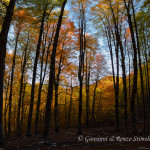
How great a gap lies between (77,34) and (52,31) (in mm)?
2566

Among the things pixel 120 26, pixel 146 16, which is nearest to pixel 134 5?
pixel 146 16

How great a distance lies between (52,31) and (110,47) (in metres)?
5.96

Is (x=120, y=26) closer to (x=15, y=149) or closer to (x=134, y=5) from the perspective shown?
(x=134, y=5)

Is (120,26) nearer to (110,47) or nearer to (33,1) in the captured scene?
(110,47)

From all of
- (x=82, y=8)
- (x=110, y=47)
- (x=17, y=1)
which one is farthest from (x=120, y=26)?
(x=17, y=1)

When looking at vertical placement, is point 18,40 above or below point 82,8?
below

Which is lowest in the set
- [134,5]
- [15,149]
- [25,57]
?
[15,149]

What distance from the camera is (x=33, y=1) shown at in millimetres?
6488

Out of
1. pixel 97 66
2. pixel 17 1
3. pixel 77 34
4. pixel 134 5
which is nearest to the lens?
pixel 17 1

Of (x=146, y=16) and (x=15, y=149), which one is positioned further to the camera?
(x=146, y=16)

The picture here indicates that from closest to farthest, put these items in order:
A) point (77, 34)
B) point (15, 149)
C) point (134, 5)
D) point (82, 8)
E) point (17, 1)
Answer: point (15, 149), point (17, 1), point (134, 5), point (82, 8), point (77, 34)

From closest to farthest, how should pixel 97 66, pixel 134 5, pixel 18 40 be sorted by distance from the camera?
pixel 134 5 < pixel 18 40 < pixel 97 66

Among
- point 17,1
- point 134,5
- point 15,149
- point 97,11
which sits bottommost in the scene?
point 15,149

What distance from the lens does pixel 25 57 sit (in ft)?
40.7
